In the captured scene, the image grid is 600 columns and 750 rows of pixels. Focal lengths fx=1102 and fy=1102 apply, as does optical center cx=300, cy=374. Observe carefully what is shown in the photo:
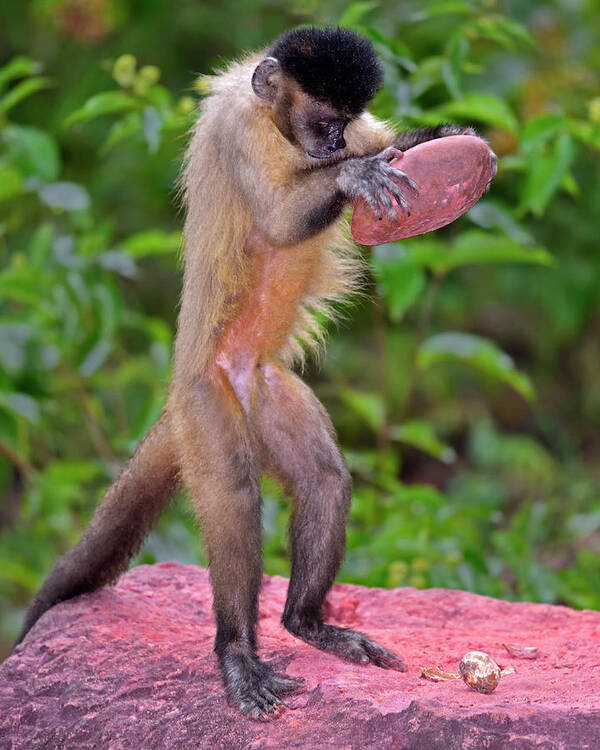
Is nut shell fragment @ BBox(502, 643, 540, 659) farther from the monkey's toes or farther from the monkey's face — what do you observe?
the monkey's face

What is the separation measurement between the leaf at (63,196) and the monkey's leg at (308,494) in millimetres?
2066

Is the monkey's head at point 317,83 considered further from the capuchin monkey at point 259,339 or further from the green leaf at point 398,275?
the green leaf at point 398,275

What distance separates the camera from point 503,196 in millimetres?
9461

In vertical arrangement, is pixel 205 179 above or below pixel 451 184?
below

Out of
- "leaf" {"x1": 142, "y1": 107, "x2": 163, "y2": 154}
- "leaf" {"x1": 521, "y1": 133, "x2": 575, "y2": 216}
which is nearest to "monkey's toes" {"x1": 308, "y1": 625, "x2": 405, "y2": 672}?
"leaf" {"x1": 521, "y1": 133, "x2": 575, "y2": 216}

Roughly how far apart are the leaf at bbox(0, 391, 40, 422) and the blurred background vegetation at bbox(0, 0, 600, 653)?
0.06 ft

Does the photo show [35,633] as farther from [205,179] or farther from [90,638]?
[205,179]

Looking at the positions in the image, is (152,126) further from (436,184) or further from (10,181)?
(436,184)

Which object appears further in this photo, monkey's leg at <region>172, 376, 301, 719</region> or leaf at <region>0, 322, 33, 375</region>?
leaf at <region>0, 322, 33, 375</region>

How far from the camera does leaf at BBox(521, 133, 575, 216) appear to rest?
17.9ft

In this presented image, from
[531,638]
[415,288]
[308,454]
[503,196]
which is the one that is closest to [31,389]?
[415,288]

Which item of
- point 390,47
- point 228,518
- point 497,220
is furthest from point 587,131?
point 228,518

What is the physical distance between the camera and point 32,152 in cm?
594

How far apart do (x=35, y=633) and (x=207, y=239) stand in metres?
1.70
